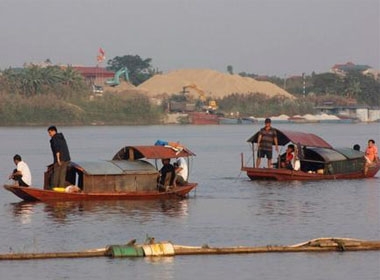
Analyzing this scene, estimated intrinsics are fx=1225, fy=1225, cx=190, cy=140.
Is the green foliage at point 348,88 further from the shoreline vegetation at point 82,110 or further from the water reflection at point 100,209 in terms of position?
the water reflection at point 100,209

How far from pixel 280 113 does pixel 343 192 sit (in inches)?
4083

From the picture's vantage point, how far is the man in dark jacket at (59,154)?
25.7m

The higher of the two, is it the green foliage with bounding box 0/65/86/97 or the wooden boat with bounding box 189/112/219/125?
the green foliage with bounding box 0/65/86/97

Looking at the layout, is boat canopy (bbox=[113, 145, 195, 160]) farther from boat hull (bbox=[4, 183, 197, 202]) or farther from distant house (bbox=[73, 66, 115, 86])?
distant house (bbox=[73, 66, 115, 86])

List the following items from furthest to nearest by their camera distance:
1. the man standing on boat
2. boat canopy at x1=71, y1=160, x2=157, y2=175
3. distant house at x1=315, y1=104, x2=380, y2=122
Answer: distant house at x1=315, y1=104, x2=380, y2=122 < the man standing on boat < boat canopy at x1=71, y1=160, x2=157, y2=175

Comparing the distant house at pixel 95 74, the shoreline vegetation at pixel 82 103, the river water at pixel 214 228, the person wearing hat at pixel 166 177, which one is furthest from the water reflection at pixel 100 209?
the distant house at pixel 95 74

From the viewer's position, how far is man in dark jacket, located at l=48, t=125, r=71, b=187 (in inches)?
1012

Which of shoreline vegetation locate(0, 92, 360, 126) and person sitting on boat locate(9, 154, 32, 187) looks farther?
shoreline vegetation locate(0, 92, 360, 126)

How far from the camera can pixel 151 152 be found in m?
27.5

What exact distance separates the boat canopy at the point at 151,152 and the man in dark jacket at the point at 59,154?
2169mm

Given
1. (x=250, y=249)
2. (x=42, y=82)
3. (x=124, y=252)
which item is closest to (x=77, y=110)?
(x=42, y=82)

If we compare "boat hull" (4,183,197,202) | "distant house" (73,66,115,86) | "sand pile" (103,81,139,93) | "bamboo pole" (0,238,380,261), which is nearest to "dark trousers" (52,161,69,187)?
"boat hull" (4,183,197,202)

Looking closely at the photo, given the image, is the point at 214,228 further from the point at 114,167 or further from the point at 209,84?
the point at 209,84

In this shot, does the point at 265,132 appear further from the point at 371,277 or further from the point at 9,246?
the point at 371,277
